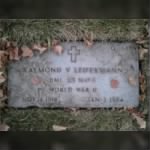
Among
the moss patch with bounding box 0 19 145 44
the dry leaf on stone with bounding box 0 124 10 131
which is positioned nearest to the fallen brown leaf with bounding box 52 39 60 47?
the moss patch with bounding box 0 19 145 44

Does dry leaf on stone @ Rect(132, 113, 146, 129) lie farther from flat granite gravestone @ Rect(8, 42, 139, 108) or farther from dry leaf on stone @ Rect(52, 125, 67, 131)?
dry leaf on stone @ Rect(52, 125, 67, 131)

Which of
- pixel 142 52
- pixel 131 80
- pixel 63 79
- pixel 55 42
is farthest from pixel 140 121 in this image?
pixel 55 42

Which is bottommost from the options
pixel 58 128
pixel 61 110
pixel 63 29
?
pixel 58 128

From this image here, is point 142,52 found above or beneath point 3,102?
above

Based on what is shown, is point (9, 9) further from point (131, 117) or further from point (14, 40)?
point (131, 117)

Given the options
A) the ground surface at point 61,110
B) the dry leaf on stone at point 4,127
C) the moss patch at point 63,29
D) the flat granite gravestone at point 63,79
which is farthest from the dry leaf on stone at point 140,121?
the dry leaf on stone at point 4,127

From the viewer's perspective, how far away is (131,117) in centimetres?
628

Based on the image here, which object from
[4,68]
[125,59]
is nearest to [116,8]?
[125,59]

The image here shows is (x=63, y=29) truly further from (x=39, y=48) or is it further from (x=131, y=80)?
(x=131, y=80)

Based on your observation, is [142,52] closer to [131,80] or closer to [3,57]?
[131,80]

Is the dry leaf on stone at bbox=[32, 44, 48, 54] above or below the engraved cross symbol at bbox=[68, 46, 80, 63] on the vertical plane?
above

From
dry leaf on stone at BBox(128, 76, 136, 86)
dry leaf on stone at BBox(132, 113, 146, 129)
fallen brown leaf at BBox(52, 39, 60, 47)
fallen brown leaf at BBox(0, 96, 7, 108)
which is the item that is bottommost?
dry leaf on stone at BBox(132, 113, 146, 129)

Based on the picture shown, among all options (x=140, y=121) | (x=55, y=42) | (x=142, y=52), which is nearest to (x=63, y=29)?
(x=55, y=42)

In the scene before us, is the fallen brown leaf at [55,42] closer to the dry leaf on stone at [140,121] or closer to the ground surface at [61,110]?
the ground surface at [61,110]
